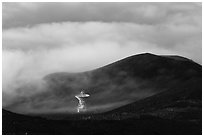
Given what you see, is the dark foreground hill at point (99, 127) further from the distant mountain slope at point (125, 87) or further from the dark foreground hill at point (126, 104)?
the distant mountain slope at point (125, 87)

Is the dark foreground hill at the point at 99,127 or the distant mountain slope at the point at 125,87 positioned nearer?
the dark foreground hill at the point at 99,127

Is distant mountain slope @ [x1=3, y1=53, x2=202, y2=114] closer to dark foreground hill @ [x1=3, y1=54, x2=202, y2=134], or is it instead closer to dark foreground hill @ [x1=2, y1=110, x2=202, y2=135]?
dark foreground hill @ [x1=3, y1=54, x2=202, y2=134]

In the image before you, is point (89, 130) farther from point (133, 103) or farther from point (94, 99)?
point (94, 99)

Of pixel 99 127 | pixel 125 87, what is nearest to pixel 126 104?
pixel 125 87

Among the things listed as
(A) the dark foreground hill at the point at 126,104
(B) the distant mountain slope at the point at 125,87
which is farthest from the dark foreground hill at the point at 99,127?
(B) the distant mountain slope at the point at 125,87

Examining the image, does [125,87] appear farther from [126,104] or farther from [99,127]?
[99,127]

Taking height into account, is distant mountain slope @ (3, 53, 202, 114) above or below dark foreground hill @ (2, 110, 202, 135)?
above

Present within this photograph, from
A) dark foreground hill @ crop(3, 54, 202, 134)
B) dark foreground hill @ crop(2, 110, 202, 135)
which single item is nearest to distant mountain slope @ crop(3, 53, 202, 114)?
dark foreground hill @ crop(3, 54, 202, 134)
